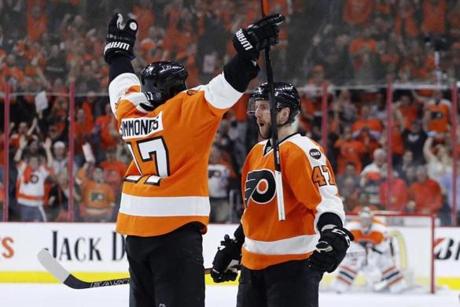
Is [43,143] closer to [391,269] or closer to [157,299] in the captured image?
[391,269]

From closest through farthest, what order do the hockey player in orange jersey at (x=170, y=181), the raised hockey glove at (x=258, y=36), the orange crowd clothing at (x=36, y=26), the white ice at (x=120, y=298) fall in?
1. the raised hockey glove at (x=258, y=36)
2. the hockey player in orange jersey at (x=170, y=181)
3. the white ice at (x=120, y=298)
4. the orange crowd clothing at (x=36, y=26)

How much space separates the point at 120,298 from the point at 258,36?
3744 mm

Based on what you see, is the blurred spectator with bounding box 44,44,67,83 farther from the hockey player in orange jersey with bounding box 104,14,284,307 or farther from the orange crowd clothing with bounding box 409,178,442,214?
the hockey player in orange jersey with bounding box 104,14,284,307

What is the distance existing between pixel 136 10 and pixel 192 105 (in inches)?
243

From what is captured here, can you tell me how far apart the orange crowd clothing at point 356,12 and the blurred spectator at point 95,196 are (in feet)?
8.52

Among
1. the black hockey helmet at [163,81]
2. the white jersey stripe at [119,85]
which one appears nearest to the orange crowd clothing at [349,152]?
the white jersey stripe at [119,85]

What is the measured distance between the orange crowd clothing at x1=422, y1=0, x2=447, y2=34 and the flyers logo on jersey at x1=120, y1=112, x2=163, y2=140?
6561 mm

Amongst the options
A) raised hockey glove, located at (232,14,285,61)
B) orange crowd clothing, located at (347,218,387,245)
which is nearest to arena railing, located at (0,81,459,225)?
orange crowd clothing, located at (347,218,387,245)

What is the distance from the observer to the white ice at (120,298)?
21.2 feet

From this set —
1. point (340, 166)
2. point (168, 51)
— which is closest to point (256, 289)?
point (340, 166)

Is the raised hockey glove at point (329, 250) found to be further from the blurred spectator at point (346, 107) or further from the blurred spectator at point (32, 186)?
the blurred spectator at point (346, 107)

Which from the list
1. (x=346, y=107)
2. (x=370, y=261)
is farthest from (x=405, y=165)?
(x=370, y=261)

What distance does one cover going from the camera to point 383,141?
853cm

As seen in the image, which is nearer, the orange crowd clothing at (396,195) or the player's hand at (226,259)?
the player's hand at (226,259)
